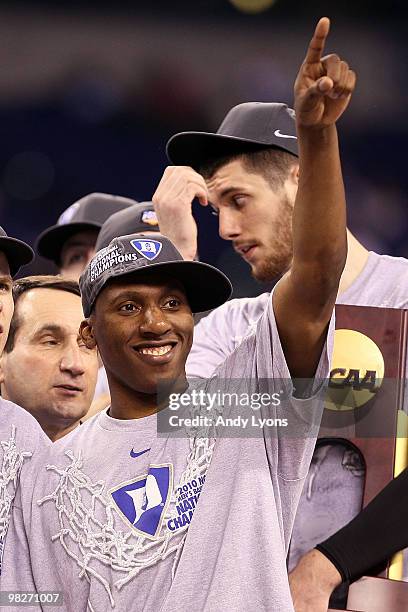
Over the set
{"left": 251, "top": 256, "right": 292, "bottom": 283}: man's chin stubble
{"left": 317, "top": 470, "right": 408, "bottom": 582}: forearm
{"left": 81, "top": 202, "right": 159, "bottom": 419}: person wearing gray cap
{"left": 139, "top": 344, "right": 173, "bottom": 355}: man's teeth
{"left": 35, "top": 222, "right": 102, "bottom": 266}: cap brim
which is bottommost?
{"left": 317, "top": 470, "right": 408, "bottom": 582}: forearm

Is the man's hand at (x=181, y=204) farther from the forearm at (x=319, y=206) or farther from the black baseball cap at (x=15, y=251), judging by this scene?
the forearm at (x=319, y=206)

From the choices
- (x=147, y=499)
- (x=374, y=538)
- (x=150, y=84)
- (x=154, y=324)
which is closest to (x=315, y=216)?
(x=154, y=324)

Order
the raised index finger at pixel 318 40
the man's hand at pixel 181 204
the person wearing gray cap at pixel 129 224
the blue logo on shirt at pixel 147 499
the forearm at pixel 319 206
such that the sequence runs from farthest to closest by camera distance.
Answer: the person wearing gray cap at pixel 129 224 < the man's hand at pixel 181 204 < the blue logo on shirt at pixel 147 499 < the forearm at pixel 319 206 < the raised index finger at pixel 318 40

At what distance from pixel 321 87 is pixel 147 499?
1.81 ft

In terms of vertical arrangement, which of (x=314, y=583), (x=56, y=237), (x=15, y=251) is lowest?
(x=314, y=583)

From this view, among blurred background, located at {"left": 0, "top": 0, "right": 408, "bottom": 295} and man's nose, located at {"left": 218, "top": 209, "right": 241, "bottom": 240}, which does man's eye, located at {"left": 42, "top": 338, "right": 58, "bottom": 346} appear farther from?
blurred background, located at {"left": 0, "top": 0, "right": 408, "bottom": 295}

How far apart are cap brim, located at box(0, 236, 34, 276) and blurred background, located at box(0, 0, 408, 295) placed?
3.33 ft

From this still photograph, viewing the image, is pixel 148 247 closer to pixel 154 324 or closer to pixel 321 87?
pixel 154 324

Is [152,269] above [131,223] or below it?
below

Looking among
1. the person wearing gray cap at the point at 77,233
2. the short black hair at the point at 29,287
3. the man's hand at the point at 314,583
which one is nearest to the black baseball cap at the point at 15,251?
the short black hair at the point at 29,287

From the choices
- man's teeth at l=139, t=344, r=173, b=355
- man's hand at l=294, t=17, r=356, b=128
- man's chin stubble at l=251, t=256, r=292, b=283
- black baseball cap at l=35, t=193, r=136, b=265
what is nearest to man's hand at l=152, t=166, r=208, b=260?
man's chin stubble at l=251, t=256, r=292, b=283

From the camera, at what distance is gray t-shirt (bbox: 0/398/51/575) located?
1.37 m

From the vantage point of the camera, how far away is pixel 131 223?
77.4 inches

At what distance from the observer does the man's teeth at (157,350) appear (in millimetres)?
1299
